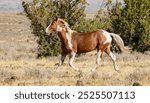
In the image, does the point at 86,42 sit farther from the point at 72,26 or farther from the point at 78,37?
the point at 72,26

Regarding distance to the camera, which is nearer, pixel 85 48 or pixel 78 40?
pixel 78 40

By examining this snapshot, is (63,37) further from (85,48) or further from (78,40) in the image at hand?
(85,48)

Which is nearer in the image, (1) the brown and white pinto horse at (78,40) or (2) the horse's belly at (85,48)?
(1) the brown and white pinto horse at (78,40)

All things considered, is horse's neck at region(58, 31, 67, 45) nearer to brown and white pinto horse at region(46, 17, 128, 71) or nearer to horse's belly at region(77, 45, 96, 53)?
brown and white pinto horse at region(46, 17, 128, 71)

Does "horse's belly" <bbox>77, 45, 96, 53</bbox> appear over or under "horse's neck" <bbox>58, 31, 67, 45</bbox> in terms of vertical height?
under

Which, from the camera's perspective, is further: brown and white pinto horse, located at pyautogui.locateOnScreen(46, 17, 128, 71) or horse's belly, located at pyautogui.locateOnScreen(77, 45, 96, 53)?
horse's belly, located at pyautogui.locateOnScreen(77, 45, 96, 53)

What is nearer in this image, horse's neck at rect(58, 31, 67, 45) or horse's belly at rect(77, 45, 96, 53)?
horse's neck at rect(58, 31, 67, 45)

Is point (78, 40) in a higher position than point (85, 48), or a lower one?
higher

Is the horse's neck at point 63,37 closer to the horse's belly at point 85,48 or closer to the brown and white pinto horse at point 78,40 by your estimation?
the brown and white pinto horse at point 78,40

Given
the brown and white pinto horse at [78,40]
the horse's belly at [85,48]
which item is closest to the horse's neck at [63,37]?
the brown and white pinto horse at [78,40]

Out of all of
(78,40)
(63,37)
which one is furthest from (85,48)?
(63,37)

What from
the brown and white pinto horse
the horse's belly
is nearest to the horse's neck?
Result: the brown and white pinto horse

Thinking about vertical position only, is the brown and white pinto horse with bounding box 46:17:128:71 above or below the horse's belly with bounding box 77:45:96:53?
above

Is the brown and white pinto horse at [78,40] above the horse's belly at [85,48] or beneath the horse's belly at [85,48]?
above
